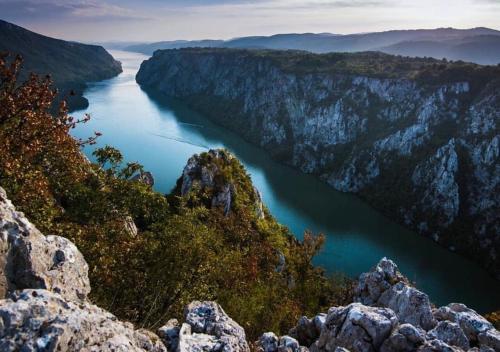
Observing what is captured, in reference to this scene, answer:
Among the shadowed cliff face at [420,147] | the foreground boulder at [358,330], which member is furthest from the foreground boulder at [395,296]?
the shadowed cliff face at [420,147]

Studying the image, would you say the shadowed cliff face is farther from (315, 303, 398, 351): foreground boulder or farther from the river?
(315, 303, 398, 351): foreground boulder

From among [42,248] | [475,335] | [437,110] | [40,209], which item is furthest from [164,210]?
[437,110]

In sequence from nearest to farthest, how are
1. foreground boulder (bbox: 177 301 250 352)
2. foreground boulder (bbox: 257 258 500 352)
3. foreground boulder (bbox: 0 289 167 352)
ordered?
foreground boulder (bbox: 0 289 167 352) → foreground boulder (bbox: 177 301 250 352) → foreground boulder (bbox: 257 258 500 352)

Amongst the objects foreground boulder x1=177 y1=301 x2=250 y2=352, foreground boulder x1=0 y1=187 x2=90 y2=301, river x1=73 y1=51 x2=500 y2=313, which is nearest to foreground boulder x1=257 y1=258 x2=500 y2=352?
foreground boulder x1=177 y1=301 x2=250 y2=352

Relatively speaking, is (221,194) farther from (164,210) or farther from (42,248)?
(42,248)

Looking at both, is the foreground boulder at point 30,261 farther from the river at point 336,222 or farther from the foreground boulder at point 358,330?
the river at point 336,222

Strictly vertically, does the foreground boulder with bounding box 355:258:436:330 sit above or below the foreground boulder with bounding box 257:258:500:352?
below
